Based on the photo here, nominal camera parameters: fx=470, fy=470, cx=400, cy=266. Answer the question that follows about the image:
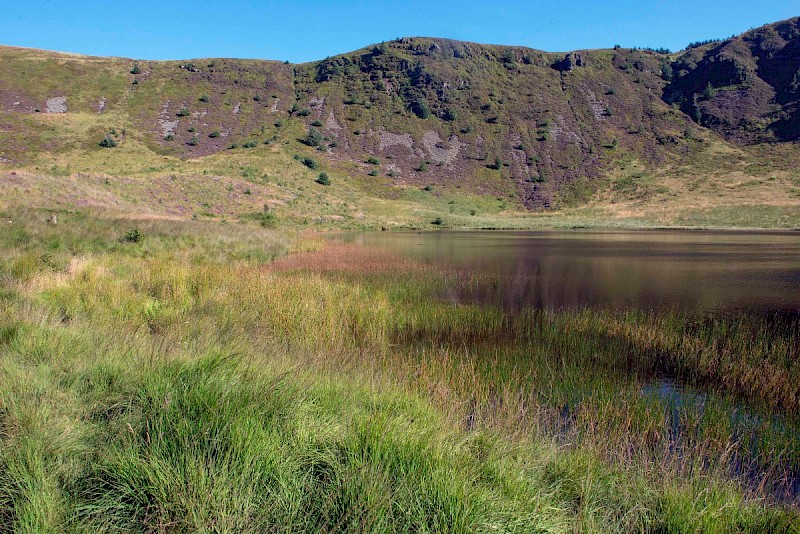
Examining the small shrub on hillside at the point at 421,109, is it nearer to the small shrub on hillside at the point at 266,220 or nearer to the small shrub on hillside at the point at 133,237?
the small shrub on hillside at the point at 266,220

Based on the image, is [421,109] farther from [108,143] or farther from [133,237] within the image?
[133,237]

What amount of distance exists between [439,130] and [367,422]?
9143 cm

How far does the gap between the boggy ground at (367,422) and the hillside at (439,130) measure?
37.1 m

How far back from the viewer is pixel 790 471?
4.58 metres

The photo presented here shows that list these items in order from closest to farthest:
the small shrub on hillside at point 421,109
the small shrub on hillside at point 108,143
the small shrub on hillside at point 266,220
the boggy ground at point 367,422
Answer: the boggy ground at point 367,422
the small shrub on hillside at point 266,220
the small shrub on hillside at point 108,143
the small shrub on hillside at point 421,109

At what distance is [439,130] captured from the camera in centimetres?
9044

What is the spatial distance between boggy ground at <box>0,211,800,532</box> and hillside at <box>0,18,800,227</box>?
3714 centimetres

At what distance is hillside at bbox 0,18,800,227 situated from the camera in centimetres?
5891

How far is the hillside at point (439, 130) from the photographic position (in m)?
58.9

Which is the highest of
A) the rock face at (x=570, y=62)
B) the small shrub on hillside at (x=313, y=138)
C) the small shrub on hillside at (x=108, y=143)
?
the rock face at (x=570, y=62)

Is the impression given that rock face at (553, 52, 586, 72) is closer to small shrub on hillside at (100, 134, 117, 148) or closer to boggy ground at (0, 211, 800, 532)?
small shrub on hillside at (100, 134, 117, 148)

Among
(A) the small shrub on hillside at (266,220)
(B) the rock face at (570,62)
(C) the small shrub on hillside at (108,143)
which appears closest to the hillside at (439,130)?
(B) the rock face at (570,62)

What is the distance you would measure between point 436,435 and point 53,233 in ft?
52.5

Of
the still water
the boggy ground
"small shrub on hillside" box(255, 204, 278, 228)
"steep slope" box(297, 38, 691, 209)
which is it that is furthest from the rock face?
the boggy ground
